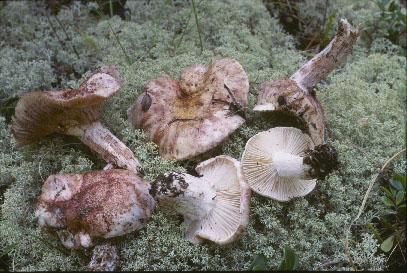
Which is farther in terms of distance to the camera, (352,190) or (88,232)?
(352,190)

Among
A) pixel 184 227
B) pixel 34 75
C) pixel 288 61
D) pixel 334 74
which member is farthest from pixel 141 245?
pixel 334 74

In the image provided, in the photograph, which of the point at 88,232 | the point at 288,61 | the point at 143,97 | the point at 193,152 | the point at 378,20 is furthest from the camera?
the point at 378,20

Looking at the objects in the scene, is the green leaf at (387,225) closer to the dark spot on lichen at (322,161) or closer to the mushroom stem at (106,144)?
the dark spot on lichen at (322,161)

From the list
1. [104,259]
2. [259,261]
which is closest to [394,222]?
[259,261]

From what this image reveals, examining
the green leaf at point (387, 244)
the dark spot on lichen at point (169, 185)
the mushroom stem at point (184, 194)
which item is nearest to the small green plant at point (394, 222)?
the green leaf at point (387, 244)

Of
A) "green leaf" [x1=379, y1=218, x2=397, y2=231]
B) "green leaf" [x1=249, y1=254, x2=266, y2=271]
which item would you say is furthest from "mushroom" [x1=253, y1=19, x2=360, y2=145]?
"green leaf" [x1=249, y1=254, x2=266, y2=271]

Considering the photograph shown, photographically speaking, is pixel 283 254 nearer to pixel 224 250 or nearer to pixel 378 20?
pixel 224 250
